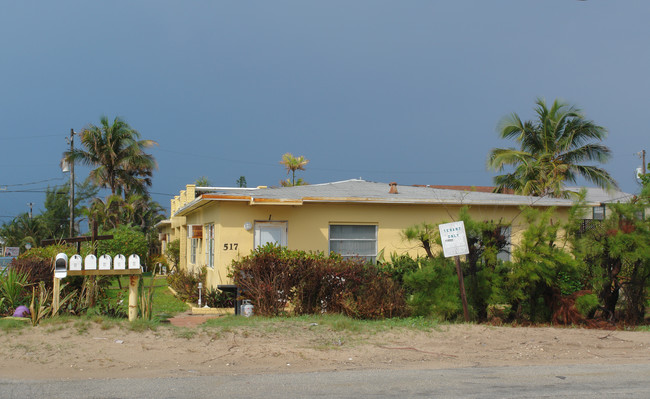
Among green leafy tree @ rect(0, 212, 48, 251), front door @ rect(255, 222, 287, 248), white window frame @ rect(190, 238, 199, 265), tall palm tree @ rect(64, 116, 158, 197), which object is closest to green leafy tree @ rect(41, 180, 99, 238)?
green leafy tree @ rect(0, 212, 48, 251)

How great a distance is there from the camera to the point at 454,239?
431 inches

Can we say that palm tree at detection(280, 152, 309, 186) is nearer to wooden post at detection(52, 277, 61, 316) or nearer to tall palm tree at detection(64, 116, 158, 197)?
tall palm tree at detection(64, 116, 158, 197)

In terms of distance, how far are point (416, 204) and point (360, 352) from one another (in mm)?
7227

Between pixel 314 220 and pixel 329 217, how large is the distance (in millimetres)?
400

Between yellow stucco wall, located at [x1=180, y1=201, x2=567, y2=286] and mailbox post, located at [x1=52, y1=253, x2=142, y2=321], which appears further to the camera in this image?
yellow stucco wall, located at [x1=180, y1=201, x2=567, y2=286]

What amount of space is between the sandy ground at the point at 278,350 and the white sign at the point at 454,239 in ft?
4.68

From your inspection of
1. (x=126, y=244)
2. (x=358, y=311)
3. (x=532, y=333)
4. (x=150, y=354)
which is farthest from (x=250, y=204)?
(x=126, y=244)

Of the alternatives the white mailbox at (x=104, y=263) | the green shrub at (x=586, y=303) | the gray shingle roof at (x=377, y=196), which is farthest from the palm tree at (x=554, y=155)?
the white mailbox at (x=104, y=263)

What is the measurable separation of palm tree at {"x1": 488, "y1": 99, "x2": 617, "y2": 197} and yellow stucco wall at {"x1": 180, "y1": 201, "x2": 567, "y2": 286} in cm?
677

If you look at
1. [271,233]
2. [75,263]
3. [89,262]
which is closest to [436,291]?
[271,233]

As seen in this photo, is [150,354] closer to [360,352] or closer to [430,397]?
[360,352]

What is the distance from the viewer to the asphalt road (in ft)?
21.3

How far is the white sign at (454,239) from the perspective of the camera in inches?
428

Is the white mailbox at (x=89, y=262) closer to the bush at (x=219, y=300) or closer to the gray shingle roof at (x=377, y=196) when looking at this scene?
the gray shingle roof at (x=377, y=196)
